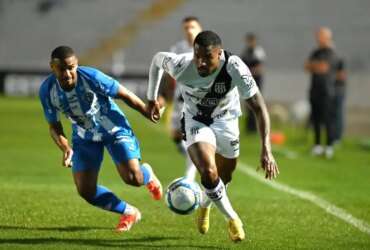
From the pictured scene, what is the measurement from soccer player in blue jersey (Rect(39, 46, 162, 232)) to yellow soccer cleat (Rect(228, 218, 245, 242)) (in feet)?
3.61

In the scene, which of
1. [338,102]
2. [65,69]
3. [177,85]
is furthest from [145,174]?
[338,102]

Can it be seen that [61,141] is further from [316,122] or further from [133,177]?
[316,122]

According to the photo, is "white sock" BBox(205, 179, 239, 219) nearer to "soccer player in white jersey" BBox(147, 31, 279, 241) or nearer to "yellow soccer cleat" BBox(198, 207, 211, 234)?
"soccer player in white jersey" BBox(147, 31, 279, 241)

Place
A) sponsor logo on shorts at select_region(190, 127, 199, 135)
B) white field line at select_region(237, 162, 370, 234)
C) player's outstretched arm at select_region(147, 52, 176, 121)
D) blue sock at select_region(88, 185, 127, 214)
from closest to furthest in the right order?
1. sponsor logo on shorts at select_region(190, 127, 199, 135)
2. player's outstretched arm at select_region(147, 52, 176, 121)
3. blue sock at select_region(88, 185, 127, 214)
4. white field line at select_region(237, 162, 370, 234)

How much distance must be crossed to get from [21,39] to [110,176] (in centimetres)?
2743

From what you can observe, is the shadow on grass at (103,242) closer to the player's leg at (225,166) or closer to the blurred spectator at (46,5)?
the player's leg at (225,166)

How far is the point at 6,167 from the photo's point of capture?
17.2 m

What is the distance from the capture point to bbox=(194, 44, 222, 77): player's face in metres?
8.50

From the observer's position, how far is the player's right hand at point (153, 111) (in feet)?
30.2

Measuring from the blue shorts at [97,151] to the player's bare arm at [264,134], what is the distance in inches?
51.6

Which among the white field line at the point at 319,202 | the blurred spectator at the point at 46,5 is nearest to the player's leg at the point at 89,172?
the white field line at the point at 319,202

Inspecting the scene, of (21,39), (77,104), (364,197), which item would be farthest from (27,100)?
(77,104)

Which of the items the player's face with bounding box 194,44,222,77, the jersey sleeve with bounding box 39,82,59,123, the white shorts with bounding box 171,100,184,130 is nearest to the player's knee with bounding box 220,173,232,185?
the player's face with bounding box 194,44,222,77

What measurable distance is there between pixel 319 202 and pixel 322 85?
8.49 m
